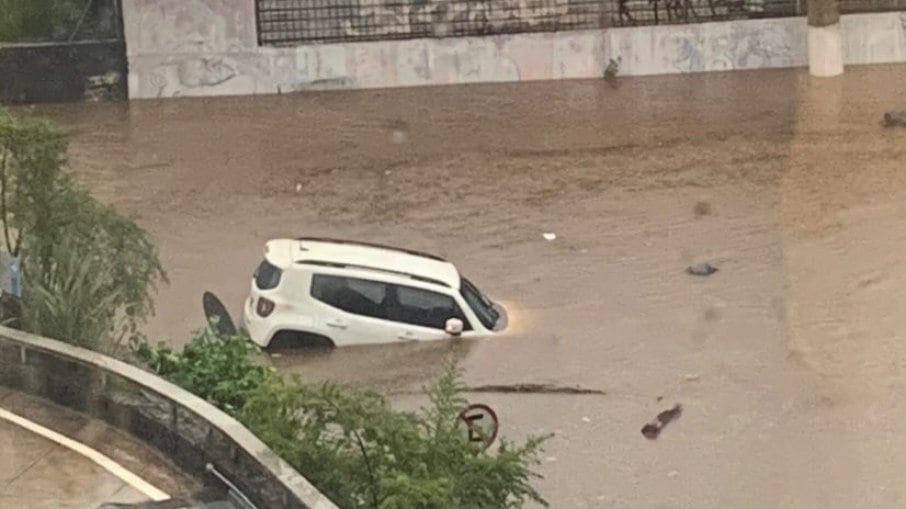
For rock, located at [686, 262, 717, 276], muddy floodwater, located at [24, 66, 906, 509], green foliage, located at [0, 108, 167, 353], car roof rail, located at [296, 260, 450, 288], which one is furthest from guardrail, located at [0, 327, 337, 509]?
rock, located at [686, 262, 717, 276]

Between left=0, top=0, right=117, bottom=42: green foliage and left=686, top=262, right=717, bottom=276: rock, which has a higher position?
left=0, top=0, right=117, bottom=42: green foliage

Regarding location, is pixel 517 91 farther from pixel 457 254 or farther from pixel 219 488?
pixel 219 488

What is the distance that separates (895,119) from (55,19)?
51.1ft

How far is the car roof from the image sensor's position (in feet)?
62.9

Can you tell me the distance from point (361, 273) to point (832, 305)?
565 centimetres

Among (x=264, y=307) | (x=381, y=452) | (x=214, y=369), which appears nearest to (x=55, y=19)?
(x=264, y=307)

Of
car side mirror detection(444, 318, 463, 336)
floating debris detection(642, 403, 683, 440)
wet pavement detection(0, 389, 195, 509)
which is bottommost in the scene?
floating debris detection(642, 403, 683, 440)

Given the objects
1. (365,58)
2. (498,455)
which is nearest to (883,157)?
(365,58)

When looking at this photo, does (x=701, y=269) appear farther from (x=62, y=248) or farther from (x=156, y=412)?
(x=156, y=412)

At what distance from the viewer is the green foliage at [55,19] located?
33.0 m

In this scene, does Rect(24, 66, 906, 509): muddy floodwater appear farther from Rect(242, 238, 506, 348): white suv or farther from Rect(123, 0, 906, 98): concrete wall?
Rect(123, 0, 906, 98): concrete wall

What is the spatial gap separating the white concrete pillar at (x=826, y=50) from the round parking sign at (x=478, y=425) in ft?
61.1

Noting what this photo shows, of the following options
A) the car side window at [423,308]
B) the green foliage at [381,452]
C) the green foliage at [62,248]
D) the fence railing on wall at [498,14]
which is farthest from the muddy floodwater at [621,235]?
the green foliage at [381,452]

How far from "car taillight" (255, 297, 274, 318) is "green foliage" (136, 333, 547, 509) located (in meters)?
8.42
